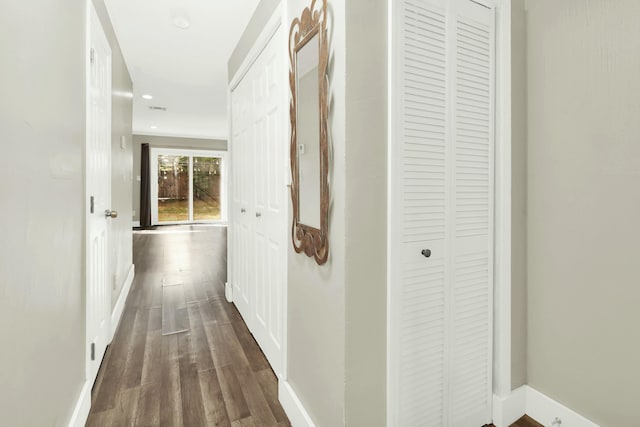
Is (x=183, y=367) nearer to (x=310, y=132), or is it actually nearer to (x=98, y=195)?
(x=98, y=195)

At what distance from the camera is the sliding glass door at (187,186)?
368 inches

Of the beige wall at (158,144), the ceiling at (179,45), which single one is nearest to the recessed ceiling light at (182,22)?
the ceiling at (179,45)

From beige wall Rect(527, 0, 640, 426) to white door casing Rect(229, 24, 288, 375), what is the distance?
122 cm

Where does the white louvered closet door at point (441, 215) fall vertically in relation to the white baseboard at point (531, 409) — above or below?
above

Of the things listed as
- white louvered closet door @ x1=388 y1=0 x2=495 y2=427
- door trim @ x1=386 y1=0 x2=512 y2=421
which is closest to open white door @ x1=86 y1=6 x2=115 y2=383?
white louvered closet door @ x1=388 y1=0 x2=495 y2=427

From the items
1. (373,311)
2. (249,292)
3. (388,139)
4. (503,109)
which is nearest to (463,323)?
(373,311)

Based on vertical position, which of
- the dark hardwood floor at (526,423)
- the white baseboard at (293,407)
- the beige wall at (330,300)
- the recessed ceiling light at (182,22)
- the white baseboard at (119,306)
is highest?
the recessed ceiling light at (182,22)

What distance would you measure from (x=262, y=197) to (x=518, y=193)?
1489 mm

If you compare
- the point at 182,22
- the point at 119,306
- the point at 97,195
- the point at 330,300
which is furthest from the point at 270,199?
the point at 119,306

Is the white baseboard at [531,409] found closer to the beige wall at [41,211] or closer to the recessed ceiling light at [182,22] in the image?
the beige wall at [41,211]

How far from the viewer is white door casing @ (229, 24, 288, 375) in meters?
1.86

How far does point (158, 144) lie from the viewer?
360 inches

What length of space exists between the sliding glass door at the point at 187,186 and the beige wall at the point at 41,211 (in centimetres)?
835

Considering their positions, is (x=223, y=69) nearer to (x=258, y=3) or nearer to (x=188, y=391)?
(x=258, y=3)
